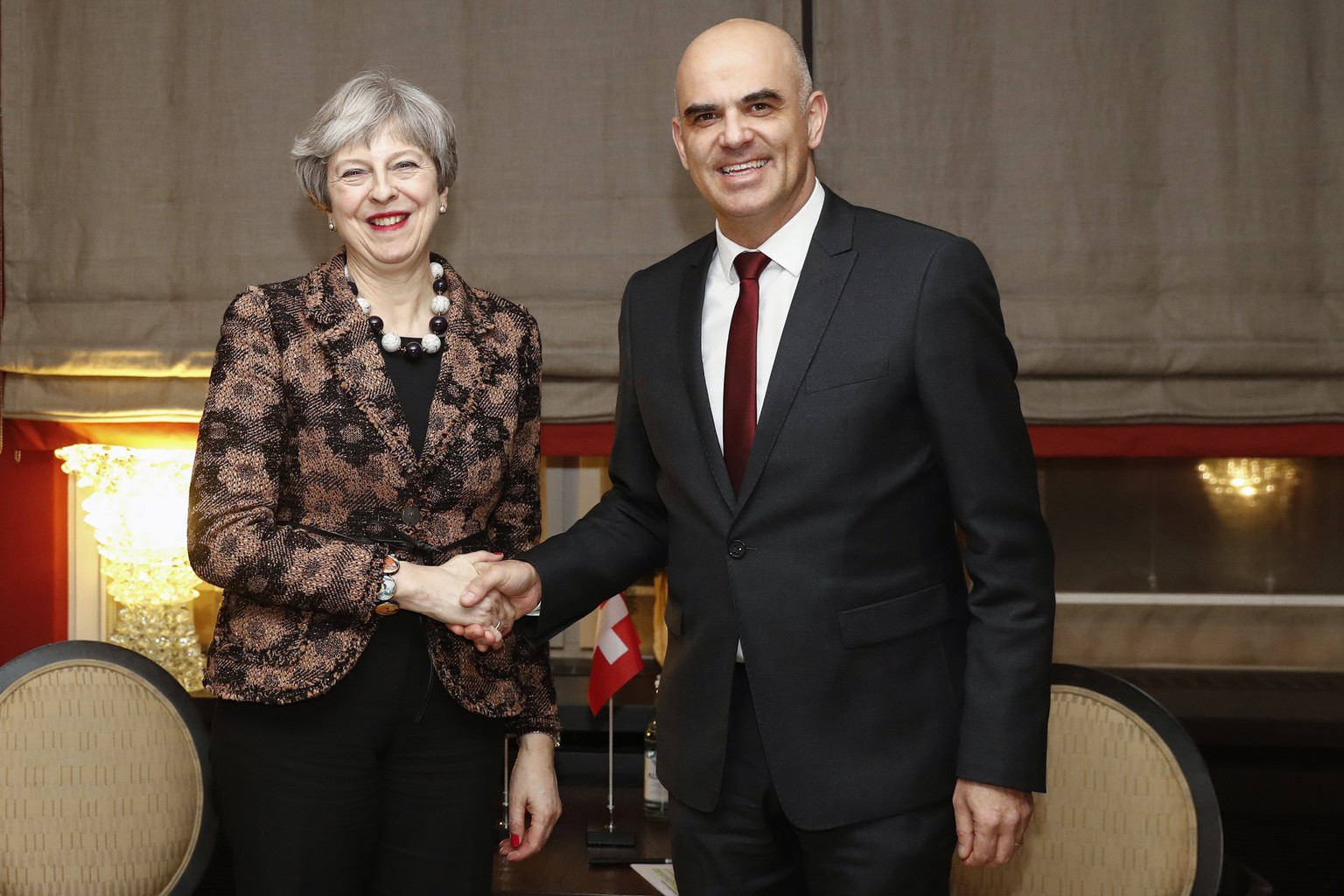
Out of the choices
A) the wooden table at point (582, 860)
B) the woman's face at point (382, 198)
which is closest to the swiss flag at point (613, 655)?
the wooden table at point (582, 860)

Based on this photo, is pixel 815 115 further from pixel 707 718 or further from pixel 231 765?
pixel 231 765

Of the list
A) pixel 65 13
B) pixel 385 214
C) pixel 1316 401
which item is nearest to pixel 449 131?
pixel 385 214

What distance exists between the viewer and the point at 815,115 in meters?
1.45

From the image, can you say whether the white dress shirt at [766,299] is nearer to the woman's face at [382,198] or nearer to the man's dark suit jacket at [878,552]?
the man's dark suit jacket at [878,552]

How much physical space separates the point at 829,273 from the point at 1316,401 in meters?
1.23

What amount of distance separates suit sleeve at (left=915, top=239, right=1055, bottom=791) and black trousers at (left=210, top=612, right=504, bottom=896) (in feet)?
2.01

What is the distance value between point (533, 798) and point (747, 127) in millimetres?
887

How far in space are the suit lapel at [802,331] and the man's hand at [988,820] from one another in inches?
15.7

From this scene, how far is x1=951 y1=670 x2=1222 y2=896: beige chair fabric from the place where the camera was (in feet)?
5.27

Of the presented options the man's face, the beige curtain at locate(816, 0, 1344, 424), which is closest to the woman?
the man's face

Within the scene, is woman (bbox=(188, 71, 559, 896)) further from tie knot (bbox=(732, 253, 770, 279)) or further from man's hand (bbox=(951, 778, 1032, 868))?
man's hand (bbox=(951, 778, 1032, 868))

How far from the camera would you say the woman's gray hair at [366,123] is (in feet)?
4.78

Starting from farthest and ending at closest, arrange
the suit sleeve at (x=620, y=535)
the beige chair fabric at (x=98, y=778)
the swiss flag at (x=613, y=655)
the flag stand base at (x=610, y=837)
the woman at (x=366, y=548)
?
the swiss flag at (x=613, y=655), the flag stand base at (x=610, y=837), the beige chair fabric at (x=98, y=778), the suit sleeve at (x=620, y=535), the woman at (x=366, y=548)

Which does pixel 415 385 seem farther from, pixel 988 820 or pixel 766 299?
pixel 988 820
